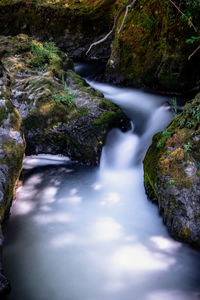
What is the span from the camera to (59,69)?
600 cm

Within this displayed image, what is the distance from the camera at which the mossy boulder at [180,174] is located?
2.92m

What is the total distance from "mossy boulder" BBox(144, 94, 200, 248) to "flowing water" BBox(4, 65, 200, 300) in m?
0.24

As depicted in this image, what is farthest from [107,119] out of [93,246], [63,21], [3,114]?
[63,21]

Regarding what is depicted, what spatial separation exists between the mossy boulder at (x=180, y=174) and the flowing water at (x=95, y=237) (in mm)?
240

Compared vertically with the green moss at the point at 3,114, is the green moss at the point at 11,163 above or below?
below

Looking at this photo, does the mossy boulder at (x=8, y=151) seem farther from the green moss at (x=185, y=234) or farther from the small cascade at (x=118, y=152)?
the green moss at (x=185, y=234)

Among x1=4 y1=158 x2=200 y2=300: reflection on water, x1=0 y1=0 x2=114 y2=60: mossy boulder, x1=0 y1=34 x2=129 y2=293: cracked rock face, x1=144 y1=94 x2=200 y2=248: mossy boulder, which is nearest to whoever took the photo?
x1=4 y1=158 x2=200 y2=300: reflection on water

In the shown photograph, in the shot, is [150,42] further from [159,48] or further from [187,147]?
[187,147]

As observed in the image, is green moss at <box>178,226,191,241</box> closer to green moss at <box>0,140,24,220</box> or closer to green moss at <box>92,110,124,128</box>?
green moss at <box>0,140,24,220</box>

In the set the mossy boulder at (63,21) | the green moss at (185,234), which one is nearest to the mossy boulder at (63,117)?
the green moss at (185,234)

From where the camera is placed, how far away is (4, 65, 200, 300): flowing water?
266 cm

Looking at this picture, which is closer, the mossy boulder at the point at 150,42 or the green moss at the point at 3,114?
the green moss at the point at 3,114

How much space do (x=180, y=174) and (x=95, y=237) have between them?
1.32 meters

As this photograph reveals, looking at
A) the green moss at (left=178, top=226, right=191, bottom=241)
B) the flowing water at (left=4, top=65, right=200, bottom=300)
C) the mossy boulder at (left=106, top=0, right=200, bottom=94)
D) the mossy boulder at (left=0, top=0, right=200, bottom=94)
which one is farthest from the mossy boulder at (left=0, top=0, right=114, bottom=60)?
the green moss at (left=178, top=226, right=191, bottom=241)
